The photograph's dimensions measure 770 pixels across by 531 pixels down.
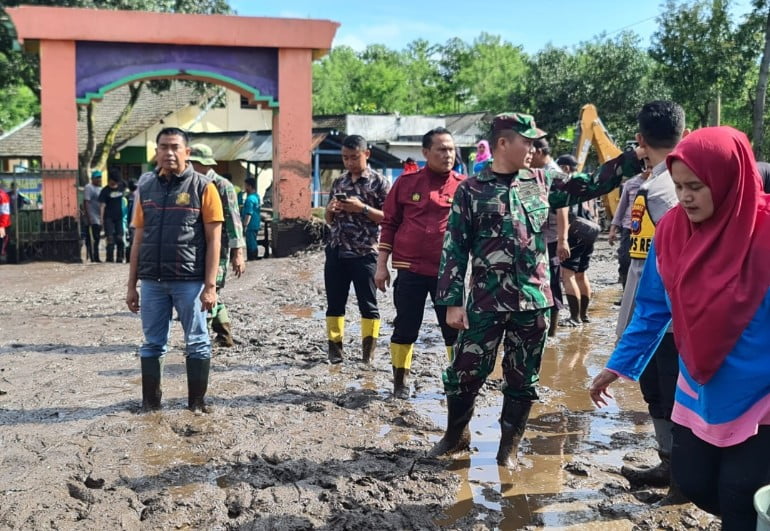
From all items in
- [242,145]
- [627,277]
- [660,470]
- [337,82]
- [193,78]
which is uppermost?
[337,82]

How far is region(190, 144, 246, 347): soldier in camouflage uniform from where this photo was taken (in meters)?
5.84

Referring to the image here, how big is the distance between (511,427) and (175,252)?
238 centimetres

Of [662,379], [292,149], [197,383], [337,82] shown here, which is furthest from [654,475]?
[337,82]

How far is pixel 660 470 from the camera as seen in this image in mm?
4016

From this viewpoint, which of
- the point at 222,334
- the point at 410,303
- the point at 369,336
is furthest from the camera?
the point at 222,334

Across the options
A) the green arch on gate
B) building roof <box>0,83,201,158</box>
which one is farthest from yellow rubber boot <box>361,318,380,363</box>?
building roof <box>0,83,201,158</box>

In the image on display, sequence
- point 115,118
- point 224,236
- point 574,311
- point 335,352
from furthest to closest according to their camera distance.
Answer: point 115,118 < point 574,311 < point 224,236 < point 335,352

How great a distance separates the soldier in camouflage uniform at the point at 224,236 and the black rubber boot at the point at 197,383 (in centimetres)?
88

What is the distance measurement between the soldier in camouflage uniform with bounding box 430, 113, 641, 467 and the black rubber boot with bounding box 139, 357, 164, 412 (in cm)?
211

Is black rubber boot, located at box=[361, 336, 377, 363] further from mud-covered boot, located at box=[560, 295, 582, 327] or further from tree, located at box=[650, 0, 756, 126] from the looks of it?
tree, located at box=[650, 0, 756, 126]

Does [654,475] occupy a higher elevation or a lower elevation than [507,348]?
lower

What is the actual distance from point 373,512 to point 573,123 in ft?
91.8

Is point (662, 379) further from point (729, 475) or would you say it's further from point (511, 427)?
point (729, 475)

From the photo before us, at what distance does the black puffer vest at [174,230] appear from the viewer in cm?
506
